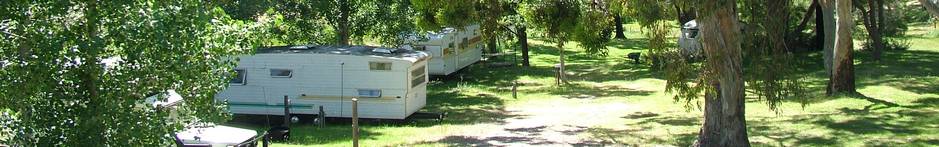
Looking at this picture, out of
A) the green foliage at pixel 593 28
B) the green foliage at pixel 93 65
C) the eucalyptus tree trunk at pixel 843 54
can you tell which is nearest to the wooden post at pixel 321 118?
the green foliage at pixel 593 28

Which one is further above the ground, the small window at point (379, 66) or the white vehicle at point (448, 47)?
the white vehicle at point (448, 47)

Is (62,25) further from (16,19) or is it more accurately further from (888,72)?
(888,72)

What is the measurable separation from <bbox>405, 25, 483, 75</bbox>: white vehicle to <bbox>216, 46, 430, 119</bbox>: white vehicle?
5.99m

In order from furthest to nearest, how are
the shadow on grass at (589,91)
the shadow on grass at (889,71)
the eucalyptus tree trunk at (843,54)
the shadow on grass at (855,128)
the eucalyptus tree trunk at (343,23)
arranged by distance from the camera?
the shadow on grass at (589,91)
the eucalyptus tree trunk at (343,23)
the shadow on grass at (889,71)
the eucalyptus tree trunk at (843,54)
the shadow on grass at (855,128)

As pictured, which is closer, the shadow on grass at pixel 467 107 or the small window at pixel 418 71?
the small window at pixel 418 71

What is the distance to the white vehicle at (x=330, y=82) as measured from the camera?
16.4 meters

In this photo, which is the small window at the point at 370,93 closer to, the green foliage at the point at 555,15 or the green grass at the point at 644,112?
the green grass at the point at 644,112

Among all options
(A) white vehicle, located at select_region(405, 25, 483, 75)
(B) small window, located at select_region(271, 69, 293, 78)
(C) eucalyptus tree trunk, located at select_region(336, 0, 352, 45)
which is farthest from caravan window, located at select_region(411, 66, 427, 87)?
(A) white vehicle, located at select_region(405, 25, 483, 75)

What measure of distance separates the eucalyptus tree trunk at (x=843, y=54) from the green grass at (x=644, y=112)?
13.7 inches

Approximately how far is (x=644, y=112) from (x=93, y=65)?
13.3m

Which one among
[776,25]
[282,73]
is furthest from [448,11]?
[776,25]

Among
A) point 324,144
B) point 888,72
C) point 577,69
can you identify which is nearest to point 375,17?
point 324,144

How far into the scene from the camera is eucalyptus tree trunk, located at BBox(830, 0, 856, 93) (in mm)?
17234

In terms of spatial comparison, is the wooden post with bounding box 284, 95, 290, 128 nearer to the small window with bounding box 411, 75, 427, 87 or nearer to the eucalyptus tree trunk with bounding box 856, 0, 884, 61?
the small window with bounding box 411, 75, 427, 87
